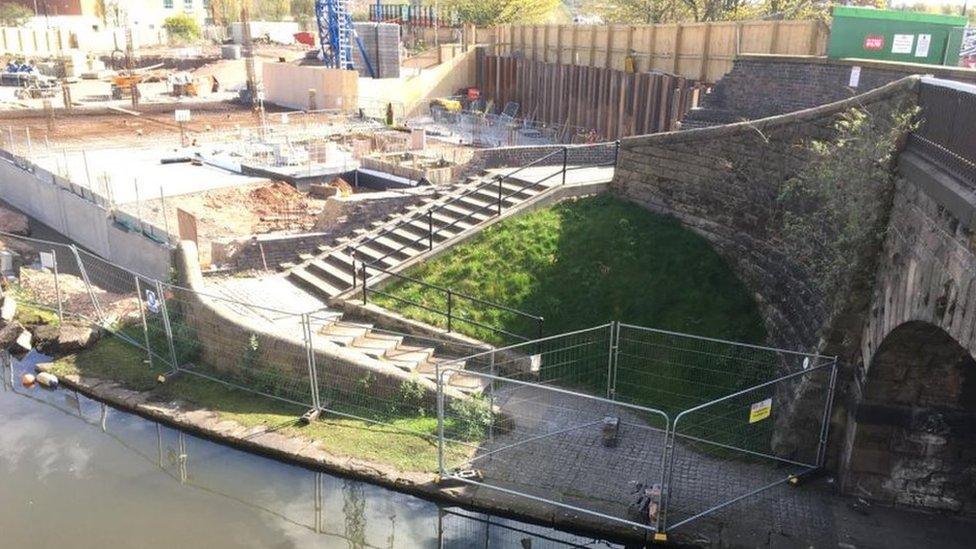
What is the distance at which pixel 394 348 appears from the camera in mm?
13188

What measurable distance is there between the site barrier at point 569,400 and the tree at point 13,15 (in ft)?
217

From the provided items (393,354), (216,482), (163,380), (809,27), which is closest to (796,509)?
(393,354)

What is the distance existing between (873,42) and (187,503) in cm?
1437

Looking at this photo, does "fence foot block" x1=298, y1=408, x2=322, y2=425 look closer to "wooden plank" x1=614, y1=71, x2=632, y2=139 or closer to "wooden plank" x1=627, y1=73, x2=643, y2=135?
"wooden plank" x1=627, y1=73, x2=643, y2=135

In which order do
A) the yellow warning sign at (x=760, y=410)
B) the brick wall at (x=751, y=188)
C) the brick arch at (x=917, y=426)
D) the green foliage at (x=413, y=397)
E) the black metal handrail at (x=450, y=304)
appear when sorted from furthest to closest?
the black metal handrail at (x=450, y=304) → the green foliage at (x=413, y=397) → the brick wall at (x=751, y=188) → the yellow warning sign at (x=760, y=410) → the brick arch at (x=917, y=426)

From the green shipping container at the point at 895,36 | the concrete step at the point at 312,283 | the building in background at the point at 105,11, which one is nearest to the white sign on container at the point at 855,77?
the green shipping container at the point at 895,36

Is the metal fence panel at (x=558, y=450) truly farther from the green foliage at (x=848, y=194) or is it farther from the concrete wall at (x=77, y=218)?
the concrete wall at (x=77, y=218)

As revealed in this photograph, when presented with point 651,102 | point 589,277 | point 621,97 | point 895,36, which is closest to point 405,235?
point 589,277

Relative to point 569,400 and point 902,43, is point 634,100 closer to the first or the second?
point 902,43

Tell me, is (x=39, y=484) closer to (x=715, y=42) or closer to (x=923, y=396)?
(x=923, y=396)

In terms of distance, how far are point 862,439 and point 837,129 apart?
4.08m

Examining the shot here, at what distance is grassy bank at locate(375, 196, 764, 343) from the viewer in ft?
41.2

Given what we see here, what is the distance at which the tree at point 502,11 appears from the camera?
54.7 meters

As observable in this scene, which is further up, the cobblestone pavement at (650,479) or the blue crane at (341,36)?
the blue crane at (341,36)
